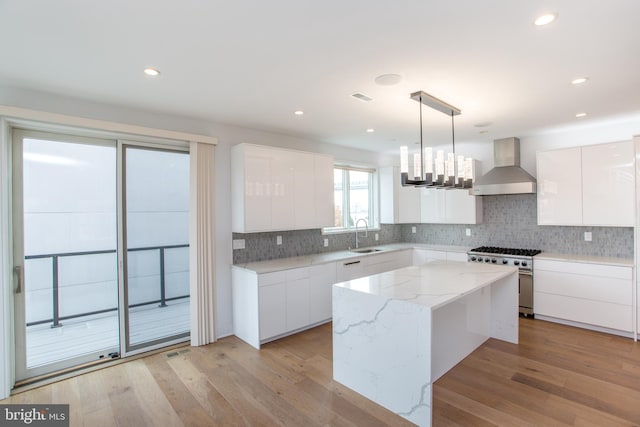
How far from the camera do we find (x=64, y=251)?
3096 millimetres

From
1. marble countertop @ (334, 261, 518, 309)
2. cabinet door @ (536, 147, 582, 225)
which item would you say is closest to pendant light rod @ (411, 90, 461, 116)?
marble countertop @ (334, 261, 518, 309)

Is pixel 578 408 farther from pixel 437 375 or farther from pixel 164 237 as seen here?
pixel 164 237

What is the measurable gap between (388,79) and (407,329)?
1.96 metres

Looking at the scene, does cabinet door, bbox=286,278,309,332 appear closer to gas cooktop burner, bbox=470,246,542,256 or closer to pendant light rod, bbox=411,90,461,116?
pendant light rod, bbox=411,90,461,116

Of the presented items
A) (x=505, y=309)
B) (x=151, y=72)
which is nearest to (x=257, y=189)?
(x=151, y=72)

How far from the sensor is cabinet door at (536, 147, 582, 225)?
4094 millimetres

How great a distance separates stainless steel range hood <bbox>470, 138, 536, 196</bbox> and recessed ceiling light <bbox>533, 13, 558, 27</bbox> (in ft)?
10.3

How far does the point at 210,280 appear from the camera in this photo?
3.65 meters

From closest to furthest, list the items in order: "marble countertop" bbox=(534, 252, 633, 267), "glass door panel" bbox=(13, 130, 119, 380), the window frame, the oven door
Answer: "glass door panel" bbox=(13, 130, 119, 380) < "marble countertop" bbox=(534, 252, 633, 267) < the oven door < the window frame

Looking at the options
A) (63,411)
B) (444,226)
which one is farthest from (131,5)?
(444,226)

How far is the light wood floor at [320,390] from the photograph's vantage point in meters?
2.29

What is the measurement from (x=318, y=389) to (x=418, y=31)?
9.08 feet

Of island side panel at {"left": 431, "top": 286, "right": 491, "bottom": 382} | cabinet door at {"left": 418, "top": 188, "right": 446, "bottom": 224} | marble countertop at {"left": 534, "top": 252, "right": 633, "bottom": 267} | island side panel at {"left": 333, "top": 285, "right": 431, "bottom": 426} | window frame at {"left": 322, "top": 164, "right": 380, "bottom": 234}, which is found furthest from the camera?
cabinet door at {"left": 418, "top": 188, "right": 446, "bottom": 224}

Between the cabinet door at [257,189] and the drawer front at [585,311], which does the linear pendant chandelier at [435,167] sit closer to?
the cabinet door at [257,189]
